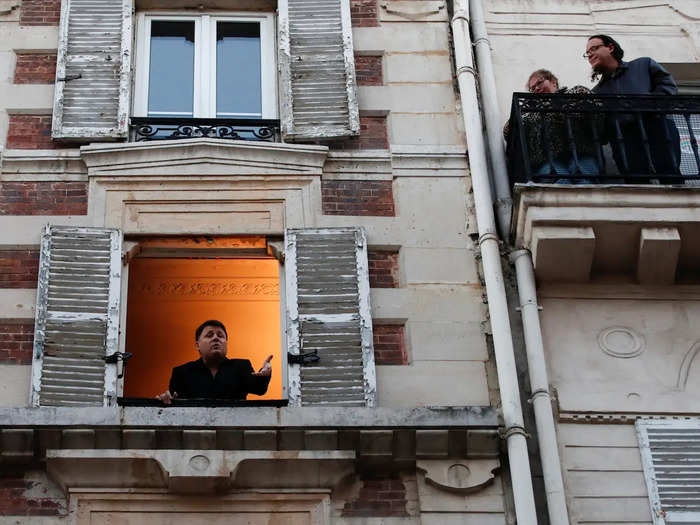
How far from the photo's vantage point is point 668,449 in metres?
10.8

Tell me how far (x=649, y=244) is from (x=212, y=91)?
13.3ft

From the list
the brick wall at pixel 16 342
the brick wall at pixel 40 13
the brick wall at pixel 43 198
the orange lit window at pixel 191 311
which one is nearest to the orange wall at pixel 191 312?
the orange lit window at pixel 191 311

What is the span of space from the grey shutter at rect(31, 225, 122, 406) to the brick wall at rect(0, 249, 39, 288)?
0.42ft

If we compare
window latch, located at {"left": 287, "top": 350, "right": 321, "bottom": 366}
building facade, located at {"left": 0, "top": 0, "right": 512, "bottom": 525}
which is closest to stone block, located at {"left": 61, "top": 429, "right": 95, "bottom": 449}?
building facade, located at {"left": 0, "top": 0, "right": 512, "bottom": 525}

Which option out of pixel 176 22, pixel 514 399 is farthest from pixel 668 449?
pixel 176 22

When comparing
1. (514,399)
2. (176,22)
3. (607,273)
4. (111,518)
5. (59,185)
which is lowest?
(111,518)

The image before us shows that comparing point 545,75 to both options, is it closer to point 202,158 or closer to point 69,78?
point 202,158

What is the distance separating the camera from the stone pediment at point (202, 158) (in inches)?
480

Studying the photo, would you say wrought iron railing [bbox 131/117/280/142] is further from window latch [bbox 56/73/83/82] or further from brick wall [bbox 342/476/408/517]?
brick wall [bbox 342/476/408/517]

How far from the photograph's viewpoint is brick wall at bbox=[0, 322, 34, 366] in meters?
11.0

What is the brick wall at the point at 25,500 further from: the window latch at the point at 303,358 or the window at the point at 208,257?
the window latch at the point at 303,358

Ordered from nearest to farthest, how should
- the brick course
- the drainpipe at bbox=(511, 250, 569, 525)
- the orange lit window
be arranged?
the drainpipe at bbox=(511, 250, 569, 525), the brick course, the orange lit window

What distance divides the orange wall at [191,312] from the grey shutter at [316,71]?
2349mm

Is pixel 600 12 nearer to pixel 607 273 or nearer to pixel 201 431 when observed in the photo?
pixel 607 273
